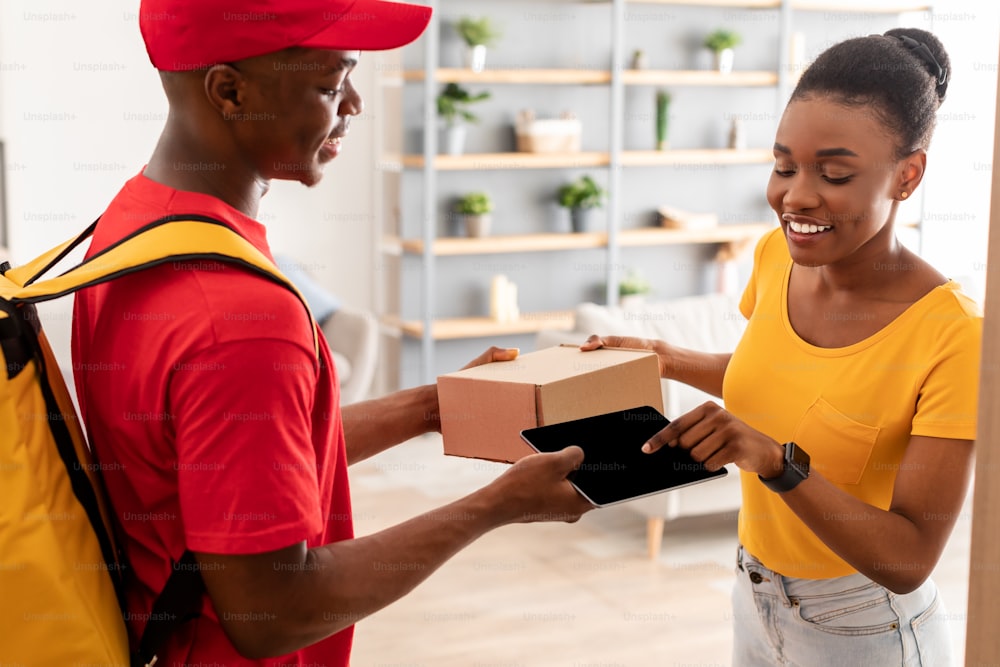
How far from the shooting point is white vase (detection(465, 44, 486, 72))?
5328 millimetres

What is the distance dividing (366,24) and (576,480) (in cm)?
57

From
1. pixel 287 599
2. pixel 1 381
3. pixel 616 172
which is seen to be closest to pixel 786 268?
pixel 287 599

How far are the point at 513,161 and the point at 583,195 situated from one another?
1.66 feet

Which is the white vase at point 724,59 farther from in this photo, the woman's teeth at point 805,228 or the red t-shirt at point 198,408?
the red t-shirt at point 198,408

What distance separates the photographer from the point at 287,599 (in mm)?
961

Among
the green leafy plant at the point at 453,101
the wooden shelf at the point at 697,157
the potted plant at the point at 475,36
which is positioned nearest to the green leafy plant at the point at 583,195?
the wooden shelf at the point at 697,157

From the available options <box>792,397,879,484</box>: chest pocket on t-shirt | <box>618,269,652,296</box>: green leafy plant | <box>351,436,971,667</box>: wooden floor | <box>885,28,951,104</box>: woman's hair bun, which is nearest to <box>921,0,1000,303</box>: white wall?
<box>618,269,652,296</box>: green leafy plant

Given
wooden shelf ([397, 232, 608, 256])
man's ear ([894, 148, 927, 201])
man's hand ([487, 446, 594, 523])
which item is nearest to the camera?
man's hand ([487, 446, 594, 523])

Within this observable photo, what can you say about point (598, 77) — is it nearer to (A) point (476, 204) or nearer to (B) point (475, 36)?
(B) point (475, 36)

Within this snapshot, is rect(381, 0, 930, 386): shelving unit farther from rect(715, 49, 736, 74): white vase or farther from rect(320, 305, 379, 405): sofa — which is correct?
rect(320, 305, 379, 405): sofa

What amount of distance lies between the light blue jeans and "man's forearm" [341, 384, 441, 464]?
0.55m

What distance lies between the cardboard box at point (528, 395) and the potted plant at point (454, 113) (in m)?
3.85

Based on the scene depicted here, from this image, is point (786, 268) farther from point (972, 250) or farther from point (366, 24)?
point (972, 250)

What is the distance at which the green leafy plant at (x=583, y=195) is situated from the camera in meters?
5.73
